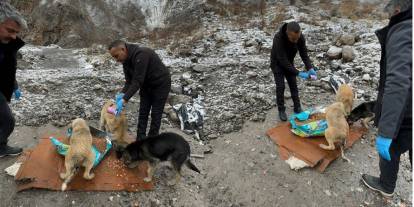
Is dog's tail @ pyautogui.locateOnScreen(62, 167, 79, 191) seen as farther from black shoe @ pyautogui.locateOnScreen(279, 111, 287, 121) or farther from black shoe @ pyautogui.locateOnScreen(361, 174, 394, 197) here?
black shoe @ pyautogui.locateOnScreen(361, 174, 394, 197)

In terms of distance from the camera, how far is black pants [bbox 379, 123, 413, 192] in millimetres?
3651

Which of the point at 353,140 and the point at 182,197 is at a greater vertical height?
the point at 353,140

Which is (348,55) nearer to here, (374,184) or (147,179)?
(374,184)

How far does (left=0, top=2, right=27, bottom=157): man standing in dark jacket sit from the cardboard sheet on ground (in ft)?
1.35

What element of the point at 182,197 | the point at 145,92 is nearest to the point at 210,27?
the point at 145,92

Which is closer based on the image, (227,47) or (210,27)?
(227,47)

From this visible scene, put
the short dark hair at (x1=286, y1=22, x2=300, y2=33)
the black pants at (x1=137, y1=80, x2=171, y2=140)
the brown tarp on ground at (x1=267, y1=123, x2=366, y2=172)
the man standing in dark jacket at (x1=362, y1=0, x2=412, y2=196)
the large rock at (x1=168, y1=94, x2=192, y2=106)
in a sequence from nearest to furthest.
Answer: the man standing in dark jacket at (x1=362, y1=0, x2=412, y2=196), the black pants at (x1=137, y1=80, x2=171, y2=140), the brown tarp on ground at (x1=267, y1=123, x2=366, y2=172), the short dark hair at (x1=286, y1=22, x2=300, y2=33), the large rock at (x1=168, y1=94, x2=192, y2=106)

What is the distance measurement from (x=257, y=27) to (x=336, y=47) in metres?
3.31

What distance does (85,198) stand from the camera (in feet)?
14.0

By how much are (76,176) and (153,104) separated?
134 cm

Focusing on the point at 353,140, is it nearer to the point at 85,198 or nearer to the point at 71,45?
the point at 85,198

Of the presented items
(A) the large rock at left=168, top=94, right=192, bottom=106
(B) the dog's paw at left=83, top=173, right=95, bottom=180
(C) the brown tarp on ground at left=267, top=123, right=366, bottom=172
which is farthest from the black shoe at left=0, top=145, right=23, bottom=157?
(C) the brown tarp on ground at left=267, top=123, right=366, bottom=172

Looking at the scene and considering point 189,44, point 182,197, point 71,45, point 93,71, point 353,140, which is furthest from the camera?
point 71,45

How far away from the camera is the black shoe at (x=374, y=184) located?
4.53m
